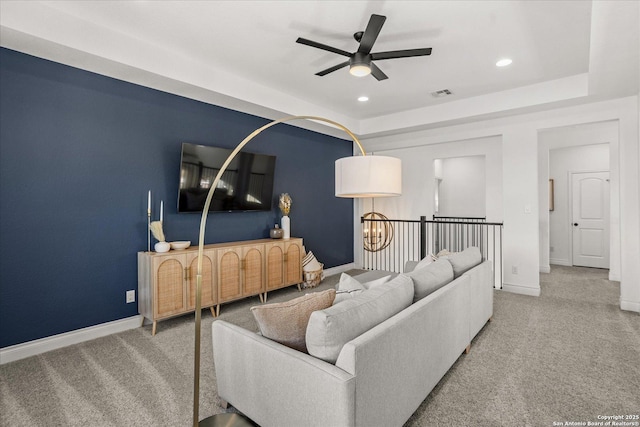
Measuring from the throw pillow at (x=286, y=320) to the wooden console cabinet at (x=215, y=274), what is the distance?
1.92m

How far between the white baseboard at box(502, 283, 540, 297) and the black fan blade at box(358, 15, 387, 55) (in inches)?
152

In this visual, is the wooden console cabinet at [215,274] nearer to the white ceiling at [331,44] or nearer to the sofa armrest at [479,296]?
the white ceiling at [331,44]

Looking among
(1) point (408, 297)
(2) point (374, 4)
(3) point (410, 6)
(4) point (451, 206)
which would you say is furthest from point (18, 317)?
(4) point (451, 206)

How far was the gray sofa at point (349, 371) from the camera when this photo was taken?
1.38 m

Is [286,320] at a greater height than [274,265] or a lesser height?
greater

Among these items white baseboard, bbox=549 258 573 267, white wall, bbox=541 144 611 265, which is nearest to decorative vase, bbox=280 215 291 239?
white wall, bbox=541 144 611 265

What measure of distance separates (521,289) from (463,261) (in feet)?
7.48

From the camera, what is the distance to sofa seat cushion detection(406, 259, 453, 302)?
87.6 inches

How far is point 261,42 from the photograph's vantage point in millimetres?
3068

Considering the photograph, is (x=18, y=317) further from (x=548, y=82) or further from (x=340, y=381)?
(x=548, y=82)

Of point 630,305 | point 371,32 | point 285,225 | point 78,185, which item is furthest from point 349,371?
point 630,305

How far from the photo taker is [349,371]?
1.37 meters

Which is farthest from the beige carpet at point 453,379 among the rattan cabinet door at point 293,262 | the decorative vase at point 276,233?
the decorative vase at point 276,233

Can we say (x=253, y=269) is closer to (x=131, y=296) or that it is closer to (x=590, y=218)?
(x=131, y=296)
